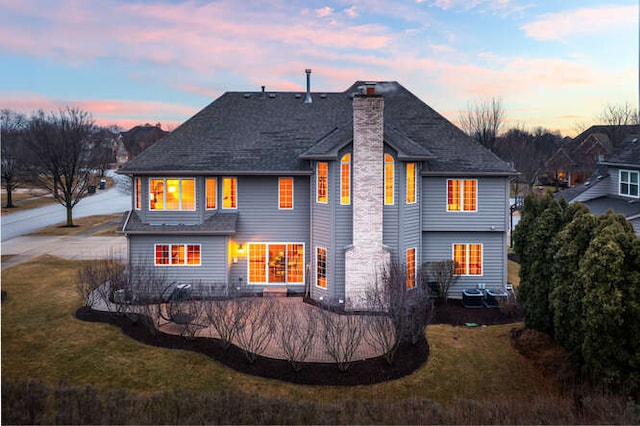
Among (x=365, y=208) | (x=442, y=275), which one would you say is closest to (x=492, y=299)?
(x=442, y=275)

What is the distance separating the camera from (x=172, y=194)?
1762cm

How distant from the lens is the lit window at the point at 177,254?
17.3 m

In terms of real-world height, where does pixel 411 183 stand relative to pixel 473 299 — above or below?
above

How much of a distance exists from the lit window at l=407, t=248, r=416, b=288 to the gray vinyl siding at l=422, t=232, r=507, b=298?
1.14m

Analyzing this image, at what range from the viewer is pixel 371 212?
611 inches

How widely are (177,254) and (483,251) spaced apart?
12.5 meters

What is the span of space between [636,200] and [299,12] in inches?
812

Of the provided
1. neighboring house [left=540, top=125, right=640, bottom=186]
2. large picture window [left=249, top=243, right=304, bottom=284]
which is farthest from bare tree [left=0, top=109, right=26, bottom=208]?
neighboring house [left=540, top=125, right=640, bottom=186]

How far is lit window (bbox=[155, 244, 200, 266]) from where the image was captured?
17312mm

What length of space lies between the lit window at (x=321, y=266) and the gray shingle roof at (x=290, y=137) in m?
3.27

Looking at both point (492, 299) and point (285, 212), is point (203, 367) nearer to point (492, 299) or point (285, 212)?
point (285, 212)

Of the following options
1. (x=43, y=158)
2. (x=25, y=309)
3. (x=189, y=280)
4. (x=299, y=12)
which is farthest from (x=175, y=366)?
(x=43, y=158)

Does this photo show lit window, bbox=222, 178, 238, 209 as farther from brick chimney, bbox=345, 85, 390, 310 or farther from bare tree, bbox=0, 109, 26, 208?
bare tree, bbox=0, 109, 26, 208

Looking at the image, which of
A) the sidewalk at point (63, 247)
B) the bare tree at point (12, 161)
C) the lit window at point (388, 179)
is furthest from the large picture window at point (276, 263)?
the bare tree at point (12, 161)
